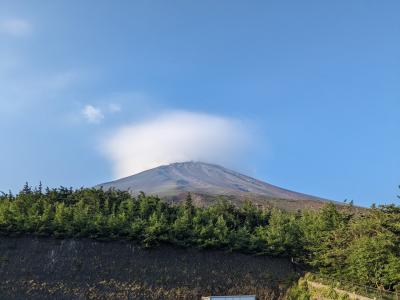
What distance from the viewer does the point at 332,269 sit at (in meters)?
27.1

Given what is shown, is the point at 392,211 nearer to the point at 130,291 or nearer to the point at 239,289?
the point at 239,289

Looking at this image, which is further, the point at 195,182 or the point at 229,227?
the point at 195,182

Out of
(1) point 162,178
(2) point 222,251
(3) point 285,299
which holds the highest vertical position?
(1) point 162,178

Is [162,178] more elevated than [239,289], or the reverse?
[162,178]

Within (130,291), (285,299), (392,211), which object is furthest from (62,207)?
(392,211)

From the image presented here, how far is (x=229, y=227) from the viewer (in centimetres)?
3030

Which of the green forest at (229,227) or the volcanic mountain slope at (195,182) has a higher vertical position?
the volcanic mountain slope at (195,182)

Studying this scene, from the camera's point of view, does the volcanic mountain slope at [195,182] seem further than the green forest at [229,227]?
Yes

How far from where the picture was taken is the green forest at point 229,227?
24734mm

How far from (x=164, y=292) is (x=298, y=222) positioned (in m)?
10.4

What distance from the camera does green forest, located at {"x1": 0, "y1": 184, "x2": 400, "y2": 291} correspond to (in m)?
24.7

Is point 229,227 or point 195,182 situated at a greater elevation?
point 195,182

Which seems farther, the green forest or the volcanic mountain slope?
the volcanic mountain slope

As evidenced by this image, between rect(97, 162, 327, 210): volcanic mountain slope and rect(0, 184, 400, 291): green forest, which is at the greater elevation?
rect(97, 162, 327, 210): volcanic mountain slope
